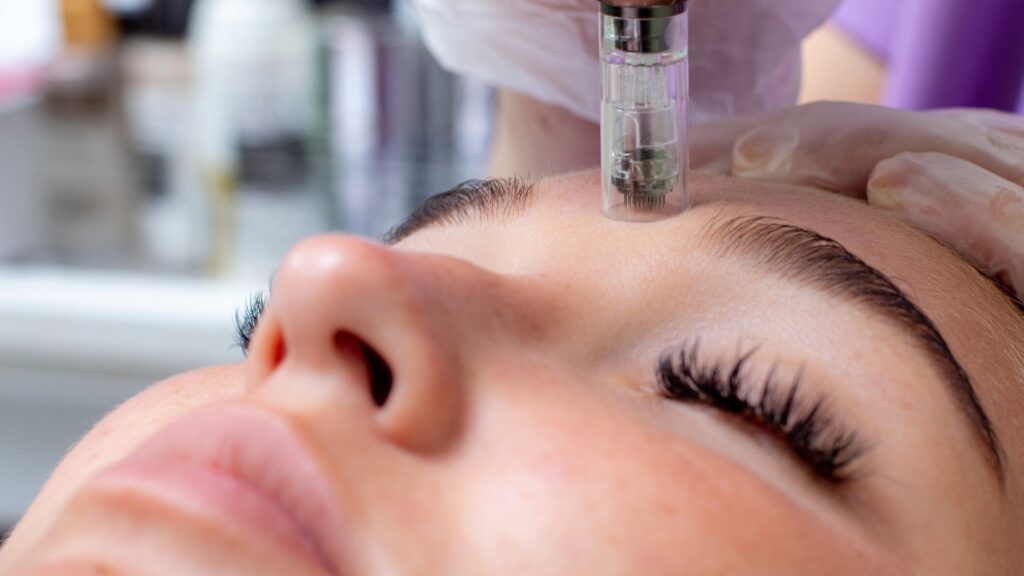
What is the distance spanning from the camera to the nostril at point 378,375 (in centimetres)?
59

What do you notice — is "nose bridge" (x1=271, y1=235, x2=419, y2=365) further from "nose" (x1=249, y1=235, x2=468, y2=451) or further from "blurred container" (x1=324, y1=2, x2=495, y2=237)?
"blurred container" (x1=324, y1=2, x2=495, y2=237)

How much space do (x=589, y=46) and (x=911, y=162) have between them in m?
0.29

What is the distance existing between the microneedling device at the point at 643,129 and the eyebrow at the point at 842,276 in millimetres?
43

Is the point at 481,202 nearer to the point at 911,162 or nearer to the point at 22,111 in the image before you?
the point at 911,162

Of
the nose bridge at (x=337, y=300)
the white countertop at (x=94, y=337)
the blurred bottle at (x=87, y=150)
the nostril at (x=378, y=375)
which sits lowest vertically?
the white countertop at (x=94, y=337)

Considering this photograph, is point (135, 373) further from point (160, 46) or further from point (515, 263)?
point (515, 263)

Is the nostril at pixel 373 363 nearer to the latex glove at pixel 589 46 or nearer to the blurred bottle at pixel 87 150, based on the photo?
the latex glove at pixel 589 46

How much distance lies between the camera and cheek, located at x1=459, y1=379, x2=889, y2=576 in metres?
0.52

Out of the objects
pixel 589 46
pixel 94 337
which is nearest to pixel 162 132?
pixel 94 337

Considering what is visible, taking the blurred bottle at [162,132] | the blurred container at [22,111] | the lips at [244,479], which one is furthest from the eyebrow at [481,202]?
the blurred container at [22,111]

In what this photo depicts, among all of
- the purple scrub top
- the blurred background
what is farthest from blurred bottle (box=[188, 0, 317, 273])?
the purple scrub top

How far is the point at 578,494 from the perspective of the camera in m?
0.54

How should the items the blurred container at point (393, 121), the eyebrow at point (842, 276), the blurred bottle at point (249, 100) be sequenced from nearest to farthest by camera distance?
the eyebrow at point (842, 276), the blurred bottle at point (249, 100), the blurred container at point (393, 121)

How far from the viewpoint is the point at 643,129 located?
69 centimetres
